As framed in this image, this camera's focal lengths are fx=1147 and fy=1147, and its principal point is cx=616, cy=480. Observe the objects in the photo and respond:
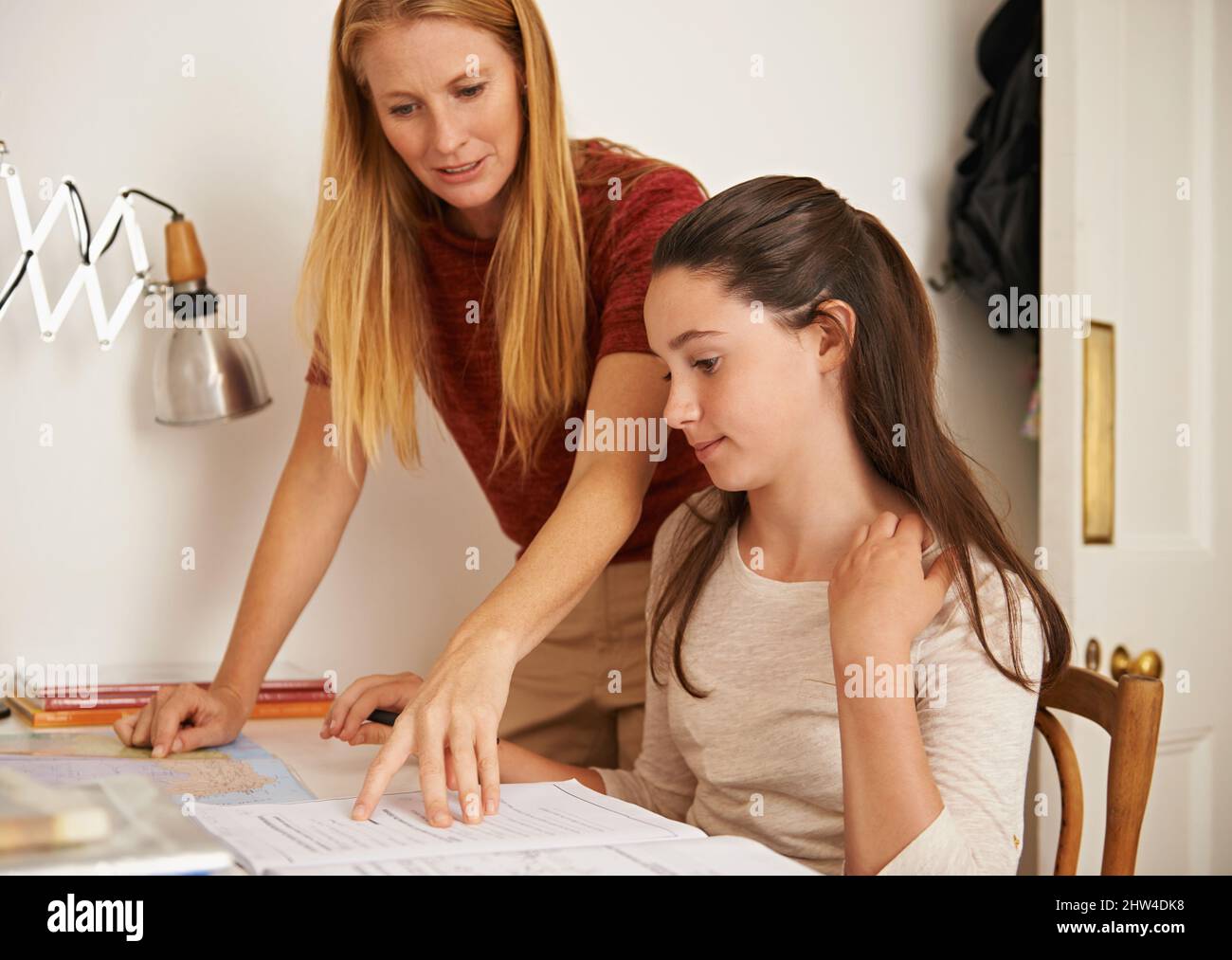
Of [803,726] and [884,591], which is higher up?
[884,591]

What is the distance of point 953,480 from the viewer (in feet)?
3.00

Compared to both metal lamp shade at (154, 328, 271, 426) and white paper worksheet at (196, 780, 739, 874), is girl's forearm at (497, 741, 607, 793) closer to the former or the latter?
white paper worksheet at (196, 780, 739, 874)

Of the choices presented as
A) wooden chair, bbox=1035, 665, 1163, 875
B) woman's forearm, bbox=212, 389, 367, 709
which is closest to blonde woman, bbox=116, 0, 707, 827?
woman's forearm, bbox=212, 389, 367, 709

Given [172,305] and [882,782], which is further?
[172,305]

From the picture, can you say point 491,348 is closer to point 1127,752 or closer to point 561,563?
point 561,563

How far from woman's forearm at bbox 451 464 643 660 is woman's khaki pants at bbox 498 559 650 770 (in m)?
0.30

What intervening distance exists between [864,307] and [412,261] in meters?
0.50

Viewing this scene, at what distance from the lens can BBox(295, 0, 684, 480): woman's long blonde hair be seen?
1047 mm

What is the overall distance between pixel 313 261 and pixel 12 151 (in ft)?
1.50

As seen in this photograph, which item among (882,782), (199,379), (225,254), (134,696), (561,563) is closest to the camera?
(882,782)

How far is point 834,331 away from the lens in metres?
0.91

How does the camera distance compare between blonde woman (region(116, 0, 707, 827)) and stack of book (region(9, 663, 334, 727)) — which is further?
stack of book (region(9, 663, 334, 727))

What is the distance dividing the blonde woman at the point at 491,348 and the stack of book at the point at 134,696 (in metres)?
0.12

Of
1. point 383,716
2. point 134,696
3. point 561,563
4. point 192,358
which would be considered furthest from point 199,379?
point 561,563
